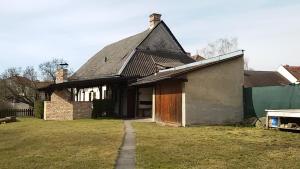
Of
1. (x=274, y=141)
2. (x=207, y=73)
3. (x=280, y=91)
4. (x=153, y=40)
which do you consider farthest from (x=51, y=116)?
(x=274, y=141)

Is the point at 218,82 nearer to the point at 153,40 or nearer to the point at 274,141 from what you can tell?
the point at 274,141

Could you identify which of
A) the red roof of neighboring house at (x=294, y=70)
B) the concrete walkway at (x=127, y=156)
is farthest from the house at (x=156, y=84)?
the red roof of neighboring house at (x=294, y=70)

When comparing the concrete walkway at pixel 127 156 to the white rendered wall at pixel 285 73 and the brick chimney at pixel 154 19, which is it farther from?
the white rendered wall at pixel 285 73

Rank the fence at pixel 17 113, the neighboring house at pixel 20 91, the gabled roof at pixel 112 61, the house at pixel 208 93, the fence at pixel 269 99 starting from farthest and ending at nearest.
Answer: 1. the neighboring house at pixel 20 91
2. the fence at pixel 17 113
3. the gabled roof at pixel 112 61
4. the house at pixel 208 93
5. the fence at pixel 269 99

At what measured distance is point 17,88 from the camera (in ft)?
160

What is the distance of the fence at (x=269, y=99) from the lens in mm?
21281

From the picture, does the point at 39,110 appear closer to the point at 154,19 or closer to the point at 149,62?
the point at 149,62

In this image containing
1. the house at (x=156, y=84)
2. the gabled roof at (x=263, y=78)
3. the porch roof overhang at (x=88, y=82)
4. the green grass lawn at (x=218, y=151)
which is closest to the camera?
the green grass lawn at (x=218, y=151)

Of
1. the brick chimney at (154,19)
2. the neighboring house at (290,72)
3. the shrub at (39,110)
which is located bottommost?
the shrub at (39,110)

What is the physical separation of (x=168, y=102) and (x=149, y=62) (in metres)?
11.0

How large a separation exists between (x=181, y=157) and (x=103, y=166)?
2.32 m

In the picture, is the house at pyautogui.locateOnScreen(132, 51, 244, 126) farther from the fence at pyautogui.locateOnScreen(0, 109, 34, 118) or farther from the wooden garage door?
the fence at pyautogui.locateOnScreen(0, 109, 34, 118)

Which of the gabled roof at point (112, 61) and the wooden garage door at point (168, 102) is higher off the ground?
the gabled roof at point (112, 61)

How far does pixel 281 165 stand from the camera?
9.66 m
